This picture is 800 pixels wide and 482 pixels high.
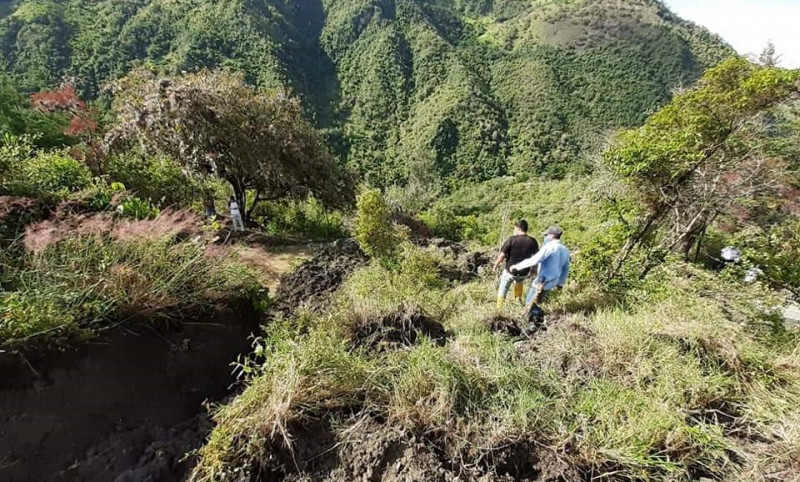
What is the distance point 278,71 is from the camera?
62656mm

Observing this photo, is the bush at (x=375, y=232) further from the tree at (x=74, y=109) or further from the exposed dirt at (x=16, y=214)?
the tree at (x=74, y=109)

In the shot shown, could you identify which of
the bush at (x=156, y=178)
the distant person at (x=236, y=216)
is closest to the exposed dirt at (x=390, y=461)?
the distant person at (x=236, y=216)

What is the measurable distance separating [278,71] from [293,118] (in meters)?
61.7

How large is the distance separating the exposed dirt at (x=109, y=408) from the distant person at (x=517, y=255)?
3.34 meters

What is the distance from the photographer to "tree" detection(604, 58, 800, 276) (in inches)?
170

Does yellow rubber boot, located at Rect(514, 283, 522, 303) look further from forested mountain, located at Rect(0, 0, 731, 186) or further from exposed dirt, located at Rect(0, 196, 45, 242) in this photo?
forested mountain, located at Rect(0, 0, 731, 186)

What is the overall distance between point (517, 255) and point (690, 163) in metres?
2.21

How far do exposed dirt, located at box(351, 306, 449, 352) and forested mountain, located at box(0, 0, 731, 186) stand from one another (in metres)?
48.3

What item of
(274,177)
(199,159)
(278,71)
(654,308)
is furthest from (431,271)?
(278,71)

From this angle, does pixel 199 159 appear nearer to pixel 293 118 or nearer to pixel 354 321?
pixel 293 118

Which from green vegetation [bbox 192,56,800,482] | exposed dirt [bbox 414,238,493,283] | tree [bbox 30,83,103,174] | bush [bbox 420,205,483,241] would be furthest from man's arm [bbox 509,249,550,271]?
tree [bbox 30,83,103,174]

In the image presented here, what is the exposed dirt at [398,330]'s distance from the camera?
11.5ft

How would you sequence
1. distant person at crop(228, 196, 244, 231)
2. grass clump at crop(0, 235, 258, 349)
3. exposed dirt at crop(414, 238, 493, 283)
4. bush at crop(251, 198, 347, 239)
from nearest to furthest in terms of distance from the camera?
grass clump at crop(0, 235, 258, 349)
exposed dirt at crop(414, 238, 493, 283)
distant person at crop(228, 196, 244, 231)
bush at crop(251, 198, 347, 239)

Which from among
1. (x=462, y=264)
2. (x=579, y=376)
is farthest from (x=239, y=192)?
(x=579, y=376)
